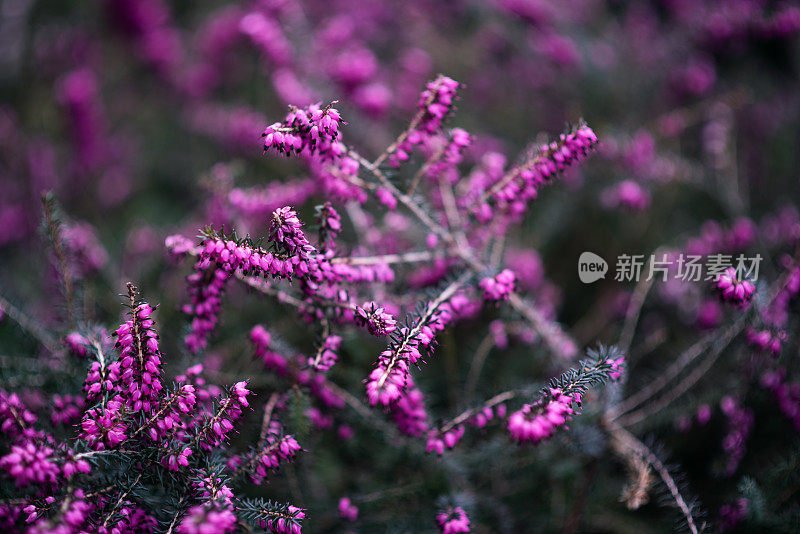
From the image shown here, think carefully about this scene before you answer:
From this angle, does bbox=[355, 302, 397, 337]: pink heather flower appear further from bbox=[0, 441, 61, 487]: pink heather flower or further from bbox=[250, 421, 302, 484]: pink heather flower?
bbox=[0, 441, 61, 487]: pink heather flower

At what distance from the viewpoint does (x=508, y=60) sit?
2896mm

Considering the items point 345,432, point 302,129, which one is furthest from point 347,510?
Result: point 302,129

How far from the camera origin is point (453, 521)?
42.6 inches

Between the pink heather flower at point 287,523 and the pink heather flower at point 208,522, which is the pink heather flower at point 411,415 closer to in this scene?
the pink heather flower at point 287,523

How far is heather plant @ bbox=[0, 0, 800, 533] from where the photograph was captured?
1017mm

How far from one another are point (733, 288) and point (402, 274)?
792 millimetres

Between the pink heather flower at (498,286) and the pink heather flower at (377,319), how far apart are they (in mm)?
255

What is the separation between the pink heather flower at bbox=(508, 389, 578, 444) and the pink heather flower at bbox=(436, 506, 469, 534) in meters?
0.27

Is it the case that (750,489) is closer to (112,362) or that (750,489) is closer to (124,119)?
(112,362)

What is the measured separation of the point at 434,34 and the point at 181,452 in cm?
277

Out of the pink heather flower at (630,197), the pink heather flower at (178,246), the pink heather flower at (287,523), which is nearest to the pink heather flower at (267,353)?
the pink heather flower at (178,246)

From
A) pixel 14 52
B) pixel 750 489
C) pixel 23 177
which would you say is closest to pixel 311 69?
pixel 23 177

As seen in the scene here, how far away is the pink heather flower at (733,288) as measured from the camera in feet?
3.71

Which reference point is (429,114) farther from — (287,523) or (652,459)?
(652,459)
